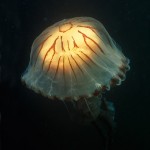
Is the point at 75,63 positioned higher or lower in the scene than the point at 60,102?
higher

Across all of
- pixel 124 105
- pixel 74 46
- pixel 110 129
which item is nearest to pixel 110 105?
pixel 110 129

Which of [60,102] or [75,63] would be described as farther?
[60,102]

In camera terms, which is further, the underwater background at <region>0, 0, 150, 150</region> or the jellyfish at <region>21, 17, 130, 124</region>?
the underwater background at <region>0, 0, 150, 150</region>

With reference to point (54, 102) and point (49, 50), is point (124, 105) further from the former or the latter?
point (49, 50)

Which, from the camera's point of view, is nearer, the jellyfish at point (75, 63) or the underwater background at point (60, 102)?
the jellyfish at point (75, 63)
